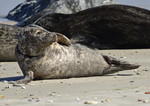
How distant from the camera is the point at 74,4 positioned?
1641 centimetres

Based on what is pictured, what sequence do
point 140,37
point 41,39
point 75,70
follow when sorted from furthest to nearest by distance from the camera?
point 140,37 < point 75,70 < point 41,39

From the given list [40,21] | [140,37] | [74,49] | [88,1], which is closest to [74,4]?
[88,1]

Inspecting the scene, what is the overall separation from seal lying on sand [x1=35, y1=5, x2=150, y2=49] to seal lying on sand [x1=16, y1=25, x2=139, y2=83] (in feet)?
16.9

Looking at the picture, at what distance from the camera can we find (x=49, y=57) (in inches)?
258

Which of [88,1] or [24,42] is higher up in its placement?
[24,42]

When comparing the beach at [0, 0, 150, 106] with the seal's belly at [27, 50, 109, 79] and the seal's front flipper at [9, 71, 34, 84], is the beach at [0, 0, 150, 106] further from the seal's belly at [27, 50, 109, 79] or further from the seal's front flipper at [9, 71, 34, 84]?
the seal's belly at [27, 50, 109, 79]

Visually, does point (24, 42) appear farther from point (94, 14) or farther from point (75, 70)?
point (94, 14)

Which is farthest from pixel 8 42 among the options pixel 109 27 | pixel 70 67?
pixel 70 67

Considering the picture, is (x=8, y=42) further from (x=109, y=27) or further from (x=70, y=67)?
(x=70, y=67)

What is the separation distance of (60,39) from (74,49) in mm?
297

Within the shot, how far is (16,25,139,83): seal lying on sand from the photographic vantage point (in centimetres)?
643

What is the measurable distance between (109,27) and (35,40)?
6.21m

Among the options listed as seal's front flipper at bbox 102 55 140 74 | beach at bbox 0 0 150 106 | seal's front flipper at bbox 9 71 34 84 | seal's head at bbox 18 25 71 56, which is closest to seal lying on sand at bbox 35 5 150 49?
seal's front flipper at bbox 102 55 140 74

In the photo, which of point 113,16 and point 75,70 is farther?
point 113,16
